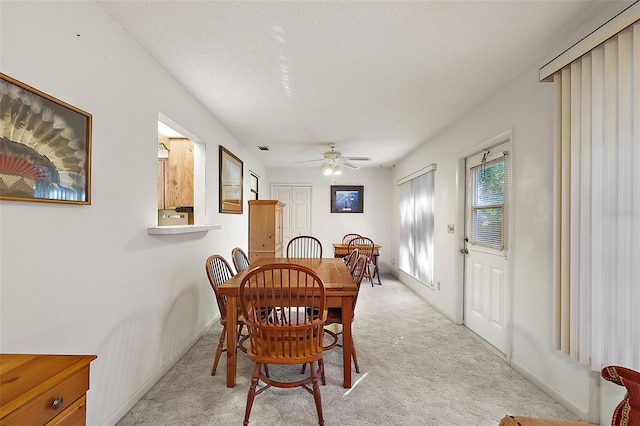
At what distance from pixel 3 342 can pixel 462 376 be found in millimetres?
2793

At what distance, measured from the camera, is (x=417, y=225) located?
5117mm

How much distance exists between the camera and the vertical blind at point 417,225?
4.51 meters

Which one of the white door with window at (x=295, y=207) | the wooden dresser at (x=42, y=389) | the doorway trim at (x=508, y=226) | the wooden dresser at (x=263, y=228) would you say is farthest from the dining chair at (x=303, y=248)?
the wooden dresser at (x=42, y=389)

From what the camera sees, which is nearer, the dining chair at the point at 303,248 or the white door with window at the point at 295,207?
the dining chair at the point at 303,248

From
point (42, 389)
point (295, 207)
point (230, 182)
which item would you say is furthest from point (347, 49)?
point (295, 207)

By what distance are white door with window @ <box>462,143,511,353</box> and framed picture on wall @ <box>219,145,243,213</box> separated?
9.73ft

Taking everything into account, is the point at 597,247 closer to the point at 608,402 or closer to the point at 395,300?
the point at 608,402


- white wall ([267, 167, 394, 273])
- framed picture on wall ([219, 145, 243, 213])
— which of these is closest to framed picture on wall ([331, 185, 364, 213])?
white wall ([267, 167, 394, 273])

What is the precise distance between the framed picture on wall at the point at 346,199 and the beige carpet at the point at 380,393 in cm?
399

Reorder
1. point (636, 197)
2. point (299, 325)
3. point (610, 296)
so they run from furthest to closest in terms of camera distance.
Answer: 1. point (299, 325)
2. point (610, 296)
3. point (636, 197)

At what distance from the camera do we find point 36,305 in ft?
4.27

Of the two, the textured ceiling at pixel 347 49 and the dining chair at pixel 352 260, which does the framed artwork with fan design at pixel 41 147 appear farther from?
the dining chair at pixel 352 260

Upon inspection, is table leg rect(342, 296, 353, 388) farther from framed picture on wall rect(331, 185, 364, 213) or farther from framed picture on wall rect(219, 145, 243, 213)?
framed picture on wall rect(331, 185, 364, 213)

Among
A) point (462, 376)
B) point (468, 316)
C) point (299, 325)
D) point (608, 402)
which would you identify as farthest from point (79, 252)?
point (468, 316)
